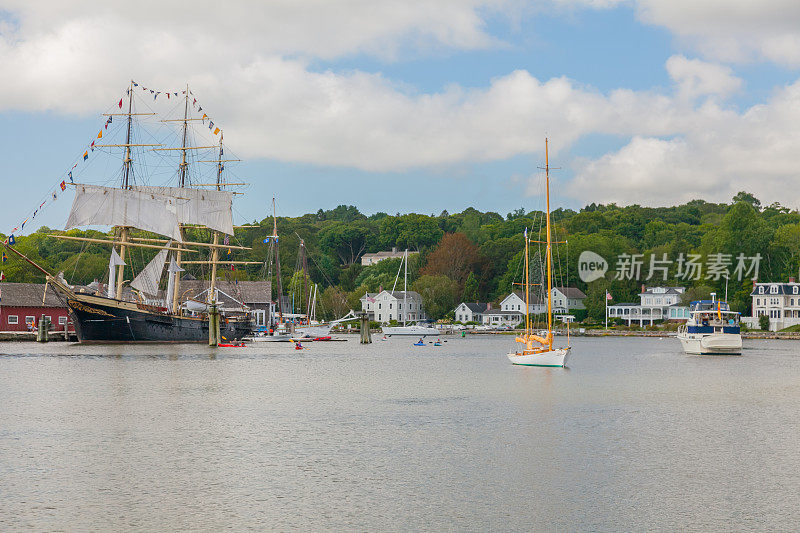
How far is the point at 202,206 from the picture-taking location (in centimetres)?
10119

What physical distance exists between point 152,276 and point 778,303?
8008cm

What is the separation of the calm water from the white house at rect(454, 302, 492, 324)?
3977 inches

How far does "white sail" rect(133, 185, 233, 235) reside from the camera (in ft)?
324

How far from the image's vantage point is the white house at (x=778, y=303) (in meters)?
116

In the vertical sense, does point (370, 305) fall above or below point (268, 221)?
below

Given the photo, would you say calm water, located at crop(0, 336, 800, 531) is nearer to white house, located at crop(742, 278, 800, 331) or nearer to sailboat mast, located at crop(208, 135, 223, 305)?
sailboat mast, located at crop(208, 135, 223, 305)

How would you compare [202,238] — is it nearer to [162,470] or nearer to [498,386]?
[498,386]

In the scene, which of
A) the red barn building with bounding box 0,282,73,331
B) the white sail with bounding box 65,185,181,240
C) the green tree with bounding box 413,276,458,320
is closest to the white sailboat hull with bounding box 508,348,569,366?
the red barn building with bounding box 0,282,73,331

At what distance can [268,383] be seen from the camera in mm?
42000

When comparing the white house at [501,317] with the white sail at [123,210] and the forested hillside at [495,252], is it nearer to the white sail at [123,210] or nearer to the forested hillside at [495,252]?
the forested hillside at [495,252]

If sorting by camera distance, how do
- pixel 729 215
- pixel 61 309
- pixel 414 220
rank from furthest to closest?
pixel 414 220 < pixel 729 215 < pixel 61 309

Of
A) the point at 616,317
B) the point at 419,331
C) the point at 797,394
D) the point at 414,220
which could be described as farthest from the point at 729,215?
the point at 797,394

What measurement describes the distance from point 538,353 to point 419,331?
219 feet

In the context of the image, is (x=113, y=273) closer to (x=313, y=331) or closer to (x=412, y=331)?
(x=313, y=331)
